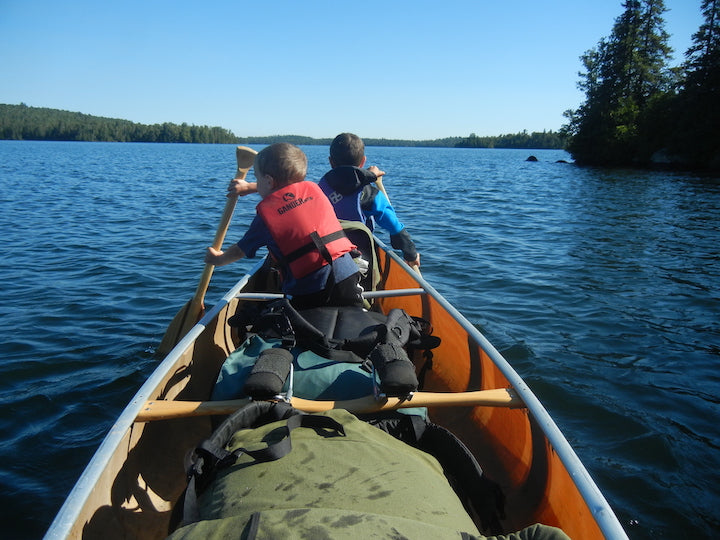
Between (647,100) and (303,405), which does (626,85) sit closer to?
(647,100)

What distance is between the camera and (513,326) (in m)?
5.77

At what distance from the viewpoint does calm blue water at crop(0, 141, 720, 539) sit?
3.30 m

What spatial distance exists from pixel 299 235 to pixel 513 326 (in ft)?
12.3

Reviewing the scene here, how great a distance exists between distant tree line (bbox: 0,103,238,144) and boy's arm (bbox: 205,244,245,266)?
117375mm

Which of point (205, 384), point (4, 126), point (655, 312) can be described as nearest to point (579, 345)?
point (655, 312)

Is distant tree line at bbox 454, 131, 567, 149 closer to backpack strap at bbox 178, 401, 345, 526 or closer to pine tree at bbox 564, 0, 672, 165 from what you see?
pine tree at bbox 564, 0, 672, 165

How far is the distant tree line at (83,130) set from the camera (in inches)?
3959

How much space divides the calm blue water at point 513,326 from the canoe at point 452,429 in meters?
0.94

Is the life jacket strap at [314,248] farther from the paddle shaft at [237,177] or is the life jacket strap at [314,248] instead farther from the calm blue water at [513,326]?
the calm blue water at [513,326]

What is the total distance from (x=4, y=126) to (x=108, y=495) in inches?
4727

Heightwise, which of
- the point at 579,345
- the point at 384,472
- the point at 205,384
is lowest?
the point at 579,345

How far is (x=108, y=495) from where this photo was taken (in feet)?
6.46

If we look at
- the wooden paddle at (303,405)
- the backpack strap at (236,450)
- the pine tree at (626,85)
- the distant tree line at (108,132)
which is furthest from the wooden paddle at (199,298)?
the distant tree line at (108,132)

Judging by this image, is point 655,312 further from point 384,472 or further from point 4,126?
point 4,126
